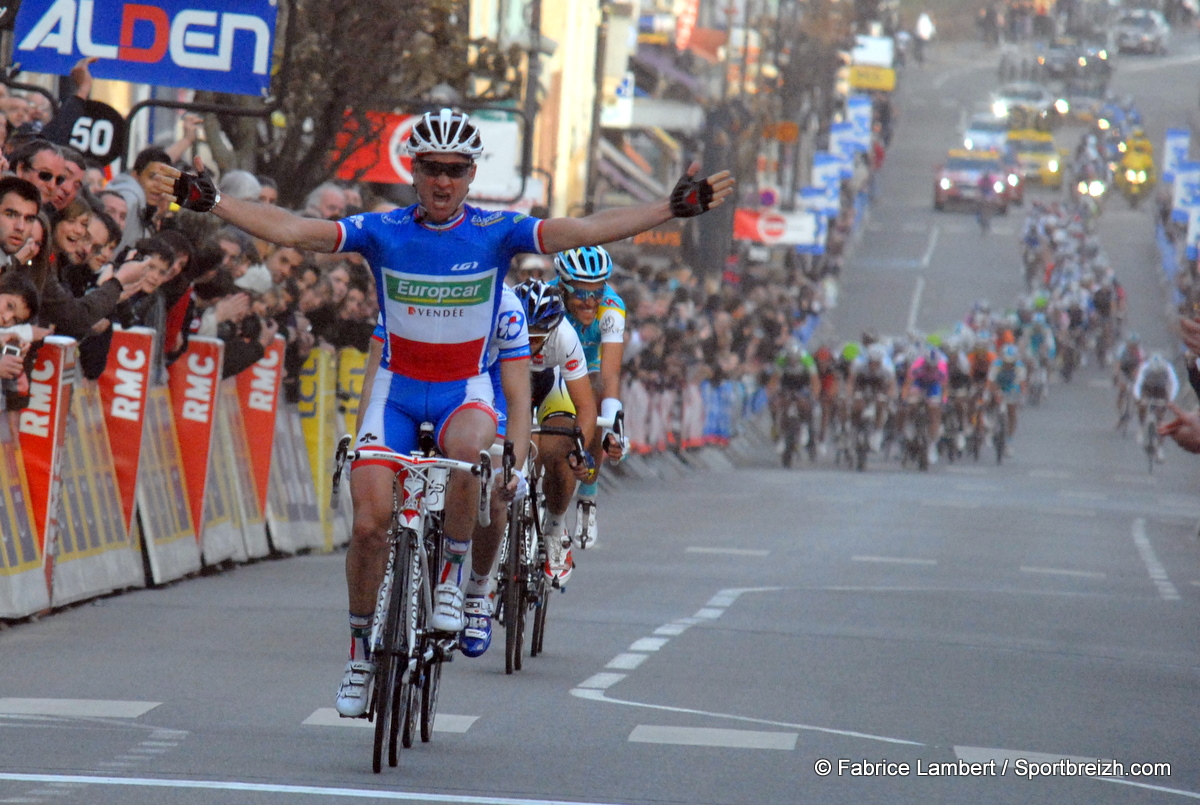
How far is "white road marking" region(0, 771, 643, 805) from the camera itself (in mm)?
7441

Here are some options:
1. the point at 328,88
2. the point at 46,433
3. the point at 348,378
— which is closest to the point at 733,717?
the point at 46,433

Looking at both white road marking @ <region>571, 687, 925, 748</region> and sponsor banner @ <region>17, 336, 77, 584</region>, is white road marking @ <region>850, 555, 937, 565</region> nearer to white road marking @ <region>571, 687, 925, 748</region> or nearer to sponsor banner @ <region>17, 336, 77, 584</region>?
sponsor banner @ <region>17, 336, 77, 584</region>

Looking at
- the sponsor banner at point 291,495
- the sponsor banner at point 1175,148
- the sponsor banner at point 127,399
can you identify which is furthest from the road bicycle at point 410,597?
the sponsor banner at point 1175,148

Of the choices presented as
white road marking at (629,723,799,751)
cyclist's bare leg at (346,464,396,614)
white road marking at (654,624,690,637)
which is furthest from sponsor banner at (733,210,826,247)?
cyclist's bare leg at (346,464,396,614)

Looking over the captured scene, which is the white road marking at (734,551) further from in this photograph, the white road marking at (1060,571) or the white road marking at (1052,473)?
the white road marking at (1052,473)

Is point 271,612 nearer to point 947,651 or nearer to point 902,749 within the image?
point 947,651

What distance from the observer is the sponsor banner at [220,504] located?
14.9 metres

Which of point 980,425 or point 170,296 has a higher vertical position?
point 170,296

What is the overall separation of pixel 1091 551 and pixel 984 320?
33.4 metres

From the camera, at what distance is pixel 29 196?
37.1 feet

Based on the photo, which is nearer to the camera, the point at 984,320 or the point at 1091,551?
the point at 1091,551

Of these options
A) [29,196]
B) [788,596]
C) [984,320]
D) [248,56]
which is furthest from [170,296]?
[984,320]

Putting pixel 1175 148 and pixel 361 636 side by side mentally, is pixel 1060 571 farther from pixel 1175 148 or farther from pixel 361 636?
pixel 1175 148

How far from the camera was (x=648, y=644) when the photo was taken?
→ 484 inches
